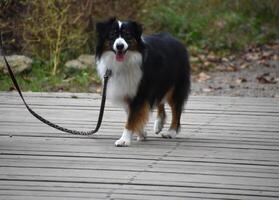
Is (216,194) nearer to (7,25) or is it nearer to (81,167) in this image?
(81,167)

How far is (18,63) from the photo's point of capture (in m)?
10.9

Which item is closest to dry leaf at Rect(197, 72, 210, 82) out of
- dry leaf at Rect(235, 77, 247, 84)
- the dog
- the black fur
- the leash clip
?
dry leaf at Rect(235, 77, 247, 84)

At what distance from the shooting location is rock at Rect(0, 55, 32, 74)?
35.0 ft

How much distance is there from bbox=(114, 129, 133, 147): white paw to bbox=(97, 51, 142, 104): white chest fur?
1.05ft

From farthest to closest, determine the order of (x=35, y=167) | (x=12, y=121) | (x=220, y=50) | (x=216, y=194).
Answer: (x=220, y=50)
(x=12, y=121)
(x=35, y=167)
(x=216, y=194)

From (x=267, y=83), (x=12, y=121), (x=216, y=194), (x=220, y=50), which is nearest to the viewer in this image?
(x=216, y=194)

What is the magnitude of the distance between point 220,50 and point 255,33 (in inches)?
69.8

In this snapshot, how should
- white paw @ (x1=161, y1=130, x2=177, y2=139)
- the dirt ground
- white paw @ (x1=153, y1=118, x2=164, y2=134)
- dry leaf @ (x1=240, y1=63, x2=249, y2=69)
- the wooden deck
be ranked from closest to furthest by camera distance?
1. the wooden deck
2. white paw @ (x1=161, y1=130, x2=177, y2=139)
3. white paw @ (x1=153, y1=118, x2=164, y2=134)
4. the dirt ground
5. dry leaf @ (x1=240, y1=63, x2=249, y2=69)

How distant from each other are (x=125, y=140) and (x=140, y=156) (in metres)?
0.47

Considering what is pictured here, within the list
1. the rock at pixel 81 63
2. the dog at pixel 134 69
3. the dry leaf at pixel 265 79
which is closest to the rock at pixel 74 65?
the rock at pixel 81 63

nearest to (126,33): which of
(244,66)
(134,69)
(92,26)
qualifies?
(134,69)

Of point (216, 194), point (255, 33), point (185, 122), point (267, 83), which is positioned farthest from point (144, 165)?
point (255, 33)

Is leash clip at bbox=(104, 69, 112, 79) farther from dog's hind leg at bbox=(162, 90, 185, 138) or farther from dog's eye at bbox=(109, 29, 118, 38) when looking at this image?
dog's hind leg at bbox=(162, 90, 185, 138)

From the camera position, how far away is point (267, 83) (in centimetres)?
1052
